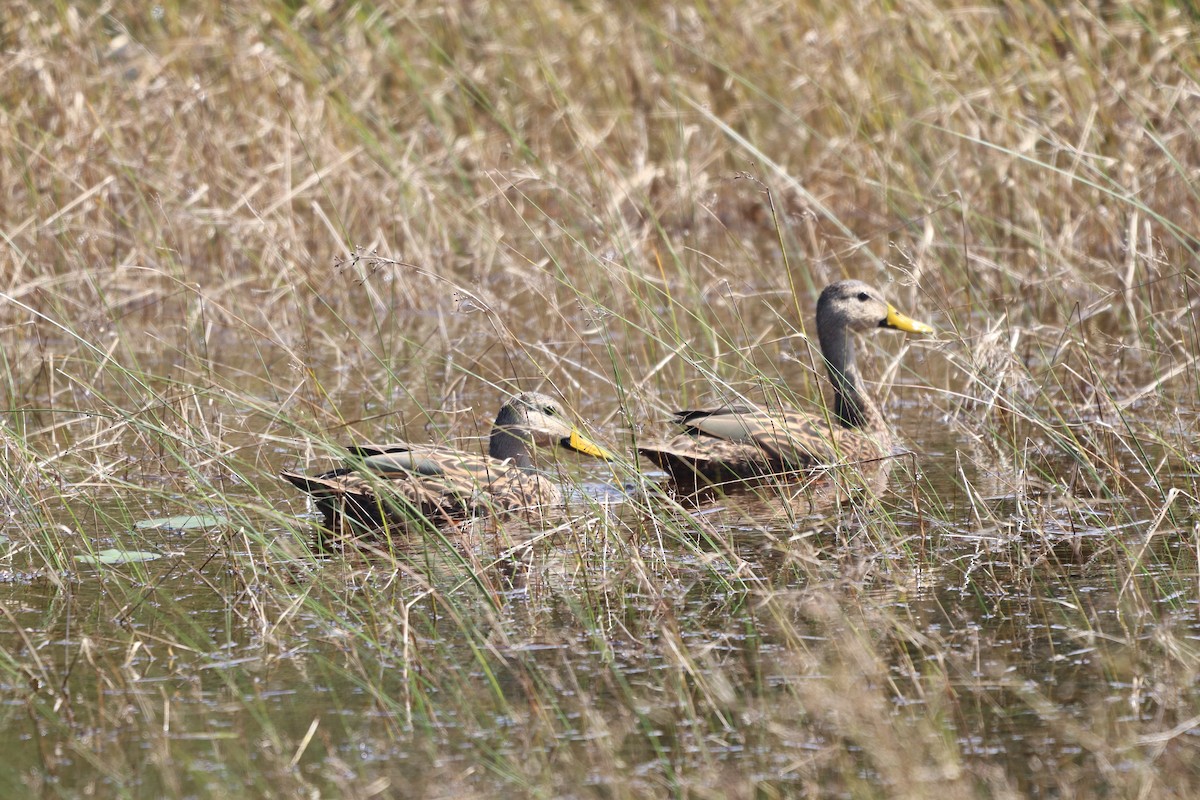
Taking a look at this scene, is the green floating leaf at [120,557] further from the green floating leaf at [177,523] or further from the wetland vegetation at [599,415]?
the green floating leaf at [177,523]

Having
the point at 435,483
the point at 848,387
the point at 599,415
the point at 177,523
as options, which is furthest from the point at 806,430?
the point at 177,523

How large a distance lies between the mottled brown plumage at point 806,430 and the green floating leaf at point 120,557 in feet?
6.03

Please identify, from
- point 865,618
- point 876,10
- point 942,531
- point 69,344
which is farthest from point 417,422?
point 876,10

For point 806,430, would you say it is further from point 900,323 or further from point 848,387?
point 900,323

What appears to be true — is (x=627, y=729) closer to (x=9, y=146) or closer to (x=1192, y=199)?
(x=1192, y=199)

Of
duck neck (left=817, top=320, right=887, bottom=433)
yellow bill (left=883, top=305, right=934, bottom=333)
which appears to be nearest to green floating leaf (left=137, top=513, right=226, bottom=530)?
duck neck (left=817, top=320, right=887, bottom=433)

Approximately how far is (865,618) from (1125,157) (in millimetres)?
4602

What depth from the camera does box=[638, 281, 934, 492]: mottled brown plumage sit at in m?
6.30

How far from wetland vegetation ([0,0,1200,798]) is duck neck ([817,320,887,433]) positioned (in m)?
0.12

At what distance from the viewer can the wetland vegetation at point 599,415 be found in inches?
150

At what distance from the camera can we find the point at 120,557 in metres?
5.21

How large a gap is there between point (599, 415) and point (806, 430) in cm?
112

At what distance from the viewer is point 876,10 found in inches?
403

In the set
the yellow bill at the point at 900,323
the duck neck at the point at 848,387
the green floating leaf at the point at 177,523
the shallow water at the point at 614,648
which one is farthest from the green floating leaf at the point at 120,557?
the yellow bill at the point at 900,323
